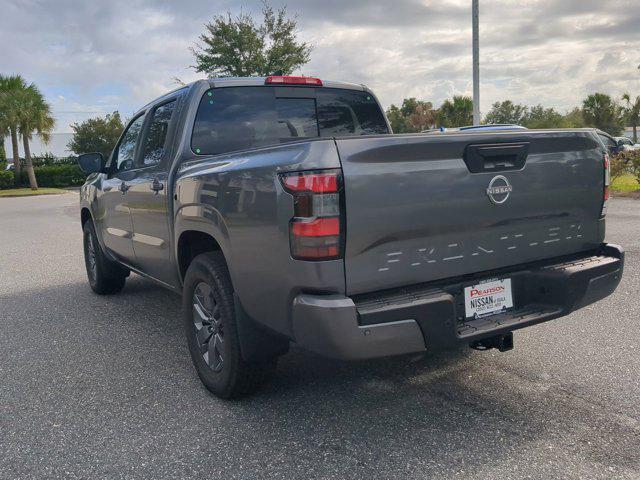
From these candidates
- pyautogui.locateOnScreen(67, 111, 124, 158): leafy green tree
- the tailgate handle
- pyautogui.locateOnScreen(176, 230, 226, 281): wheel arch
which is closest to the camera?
the tailgate handle

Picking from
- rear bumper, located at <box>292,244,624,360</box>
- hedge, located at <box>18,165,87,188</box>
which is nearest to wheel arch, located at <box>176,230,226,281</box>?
rear bumper, located at <box>292,244,624,360</box>

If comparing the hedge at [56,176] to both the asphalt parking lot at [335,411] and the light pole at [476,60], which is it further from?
the asphalt parking lot at [335,411]

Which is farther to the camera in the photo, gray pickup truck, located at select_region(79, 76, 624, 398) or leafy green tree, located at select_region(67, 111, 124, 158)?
leafy green tree, located at select_region(67, 111, 124, 158)

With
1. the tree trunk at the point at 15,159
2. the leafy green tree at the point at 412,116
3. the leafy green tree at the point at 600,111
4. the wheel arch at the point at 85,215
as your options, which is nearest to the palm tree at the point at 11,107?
the tree trunk at the point at 15,159

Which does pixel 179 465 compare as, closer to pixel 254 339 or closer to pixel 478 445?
pixel 254 339

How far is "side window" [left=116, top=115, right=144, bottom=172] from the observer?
5.41 m

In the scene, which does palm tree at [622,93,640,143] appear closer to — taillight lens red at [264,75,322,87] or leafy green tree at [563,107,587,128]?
leafy green tree at [563,107,587,128]

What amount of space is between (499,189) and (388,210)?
706mm

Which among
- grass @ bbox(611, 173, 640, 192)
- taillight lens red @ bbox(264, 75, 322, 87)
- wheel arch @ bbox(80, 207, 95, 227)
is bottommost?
grass @ bbox(611, 173, 640, 192)

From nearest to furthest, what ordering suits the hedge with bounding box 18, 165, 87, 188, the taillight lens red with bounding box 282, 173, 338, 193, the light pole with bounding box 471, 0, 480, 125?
the taillight lens red with bounding box 282, 173, 338, 193
the light pole with bounding box 471, 0, 480, 125
the hedge with bounding box 18, 165, 87, 188

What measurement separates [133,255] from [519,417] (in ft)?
11.2

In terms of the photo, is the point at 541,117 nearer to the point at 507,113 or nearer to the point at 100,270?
the point at 507,113

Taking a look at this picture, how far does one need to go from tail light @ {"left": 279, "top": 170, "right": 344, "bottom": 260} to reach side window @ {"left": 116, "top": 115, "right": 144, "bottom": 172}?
294 cm

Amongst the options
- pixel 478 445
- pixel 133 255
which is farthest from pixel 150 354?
pixel 478 445
